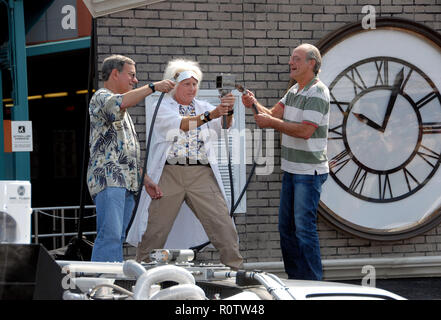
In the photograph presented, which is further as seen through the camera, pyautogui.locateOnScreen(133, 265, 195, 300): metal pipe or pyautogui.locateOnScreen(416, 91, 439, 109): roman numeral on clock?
pyautogui.locateOnScreen(416, 91, 439, 109): roman numeral on clock

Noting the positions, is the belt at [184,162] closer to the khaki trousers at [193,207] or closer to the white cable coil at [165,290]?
the khaki trousers at [193,207]

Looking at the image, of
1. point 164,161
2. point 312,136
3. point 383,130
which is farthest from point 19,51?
point 312,136

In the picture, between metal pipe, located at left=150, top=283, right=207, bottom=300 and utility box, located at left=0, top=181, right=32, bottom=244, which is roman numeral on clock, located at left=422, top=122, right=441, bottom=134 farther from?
metal pipe, located at left=150, top=283, right=207, bottom=300

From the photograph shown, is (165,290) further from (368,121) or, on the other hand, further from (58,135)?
(58,135)

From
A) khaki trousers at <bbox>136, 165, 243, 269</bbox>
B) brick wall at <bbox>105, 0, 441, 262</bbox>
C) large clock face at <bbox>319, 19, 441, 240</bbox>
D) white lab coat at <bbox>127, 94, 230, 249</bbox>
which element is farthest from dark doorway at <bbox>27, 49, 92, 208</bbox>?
khaki trousers at <bbox>136, 165, 243, 269</bbox>

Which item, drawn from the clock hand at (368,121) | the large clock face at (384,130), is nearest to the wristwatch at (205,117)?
the large clock face at (384,130)

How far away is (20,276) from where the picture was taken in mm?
2312

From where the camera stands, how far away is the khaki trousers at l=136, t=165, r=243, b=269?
562 centimetres

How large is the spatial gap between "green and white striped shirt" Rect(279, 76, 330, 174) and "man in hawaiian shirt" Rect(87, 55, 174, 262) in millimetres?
972

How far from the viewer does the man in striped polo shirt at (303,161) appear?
528cm

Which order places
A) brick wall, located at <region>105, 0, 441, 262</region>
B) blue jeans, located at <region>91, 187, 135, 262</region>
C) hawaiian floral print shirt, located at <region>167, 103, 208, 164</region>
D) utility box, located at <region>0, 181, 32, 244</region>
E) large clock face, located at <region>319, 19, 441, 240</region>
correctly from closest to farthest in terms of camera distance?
utility box, located at <region>0, 181, 32, 244</region>
blue jeans, located at <region>91, 187, 135, 262</region>
hawaiian floral print shirt, located at <region>167, 103, 208, 164</region>
brick wall, located at <region>105, 0, 441, 262</region>
large clock face, located at <region>319, 19, 441, 240</region>

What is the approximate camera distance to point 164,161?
18.5 feet

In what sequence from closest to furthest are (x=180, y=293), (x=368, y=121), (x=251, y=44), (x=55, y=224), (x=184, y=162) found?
(x=180, y=293) < (x=184, y=162) < (x=251, y=44) < (x=368, y=121) < (x=55, y=224)

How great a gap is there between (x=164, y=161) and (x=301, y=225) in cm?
112
